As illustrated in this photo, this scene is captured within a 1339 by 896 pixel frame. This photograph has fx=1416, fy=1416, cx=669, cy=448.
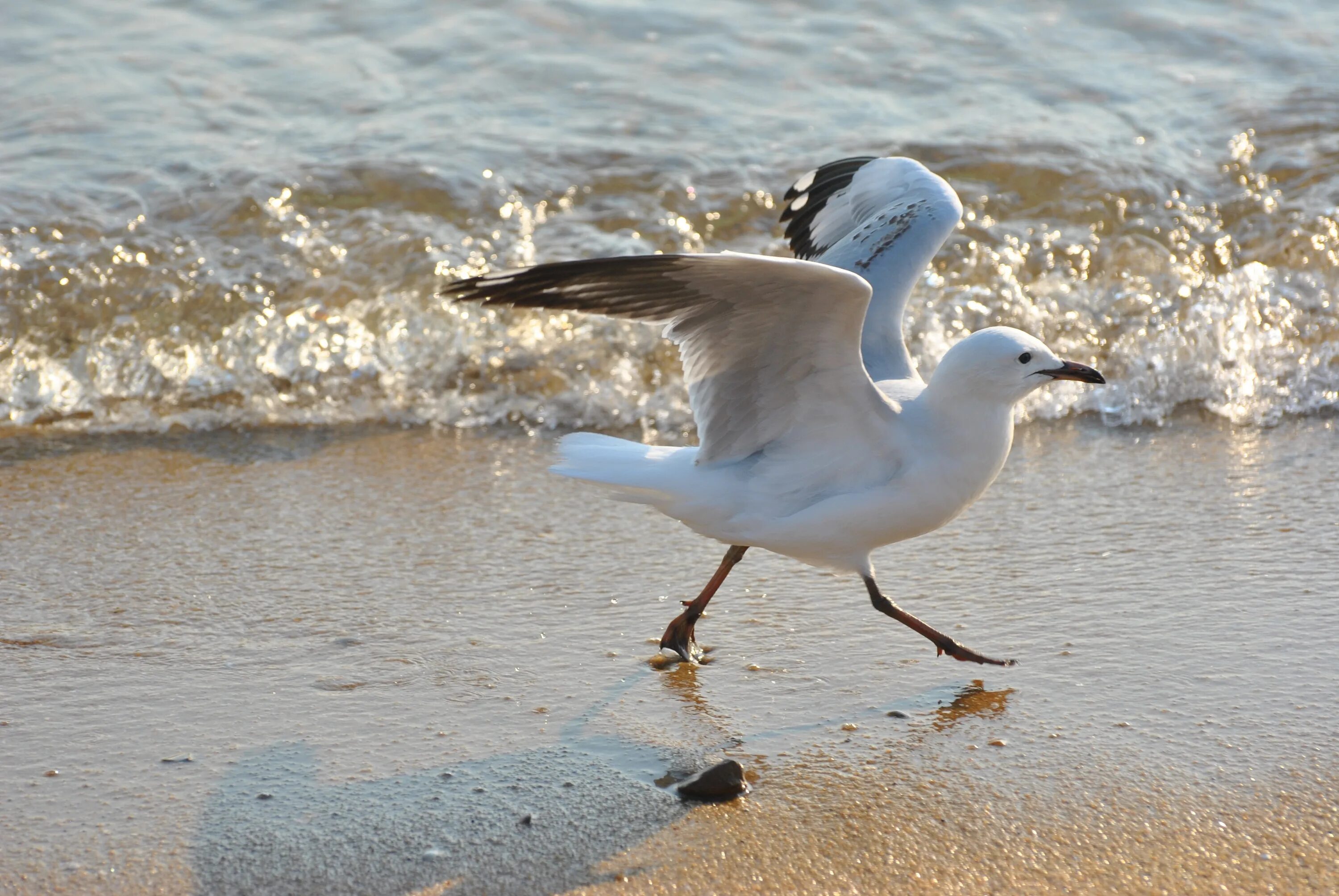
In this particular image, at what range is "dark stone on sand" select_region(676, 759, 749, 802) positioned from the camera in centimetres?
282

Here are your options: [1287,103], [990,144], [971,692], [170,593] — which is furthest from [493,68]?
[971,692]

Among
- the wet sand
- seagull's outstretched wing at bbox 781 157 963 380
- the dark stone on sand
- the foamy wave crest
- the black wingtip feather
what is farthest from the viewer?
the foamy wave crest

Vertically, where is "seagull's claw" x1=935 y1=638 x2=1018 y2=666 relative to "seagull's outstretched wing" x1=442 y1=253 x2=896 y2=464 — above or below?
below

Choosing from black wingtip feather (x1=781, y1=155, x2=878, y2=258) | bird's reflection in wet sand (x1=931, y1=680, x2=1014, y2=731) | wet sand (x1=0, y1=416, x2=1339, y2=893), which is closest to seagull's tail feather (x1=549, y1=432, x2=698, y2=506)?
wet sand (x1=0, y1=416, x2=1339, y2=893)

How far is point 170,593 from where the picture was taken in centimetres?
393

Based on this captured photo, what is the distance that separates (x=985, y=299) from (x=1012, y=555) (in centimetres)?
252

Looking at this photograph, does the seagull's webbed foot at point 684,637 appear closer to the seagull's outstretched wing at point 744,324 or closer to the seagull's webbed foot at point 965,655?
the seagull's outstretched wing at point 744,324

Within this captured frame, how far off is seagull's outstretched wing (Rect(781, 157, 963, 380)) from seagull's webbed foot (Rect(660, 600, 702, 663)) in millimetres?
875

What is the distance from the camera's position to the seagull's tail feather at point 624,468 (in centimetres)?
345

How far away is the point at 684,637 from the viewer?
358 centimetres

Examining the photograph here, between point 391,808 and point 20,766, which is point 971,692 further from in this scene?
point 20,766

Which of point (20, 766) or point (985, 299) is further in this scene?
point (985, 299)

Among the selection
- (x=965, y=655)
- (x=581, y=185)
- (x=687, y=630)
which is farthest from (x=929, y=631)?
(x=581, y=185)

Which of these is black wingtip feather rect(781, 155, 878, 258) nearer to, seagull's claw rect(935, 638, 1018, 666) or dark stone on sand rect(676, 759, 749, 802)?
seagull's claw rect(935, 638, 1018, 666)
